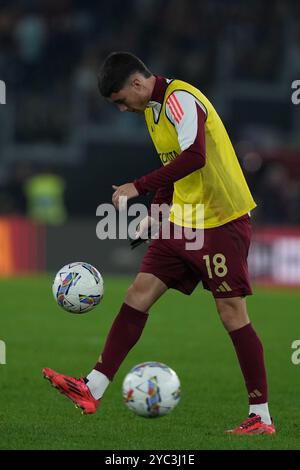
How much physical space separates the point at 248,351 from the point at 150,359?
3.29 meters

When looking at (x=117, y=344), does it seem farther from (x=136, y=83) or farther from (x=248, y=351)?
(x=136, y=83)

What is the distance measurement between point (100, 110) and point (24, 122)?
1565 mm

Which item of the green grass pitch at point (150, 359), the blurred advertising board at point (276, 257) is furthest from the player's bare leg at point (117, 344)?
the blurred advertising board at point (276, 257)

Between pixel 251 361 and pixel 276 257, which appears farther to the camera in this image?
pixel 276 257

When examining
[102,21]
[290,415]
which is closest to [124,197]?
[290,415]

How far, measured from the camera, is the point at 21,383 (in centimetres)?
834

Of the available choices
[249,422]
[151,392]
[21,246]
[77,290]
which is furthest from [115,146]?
[151,392]

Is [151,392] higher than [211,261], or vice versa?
[211,261]

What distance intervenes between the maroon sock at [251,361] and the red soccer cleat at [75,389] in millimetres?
892

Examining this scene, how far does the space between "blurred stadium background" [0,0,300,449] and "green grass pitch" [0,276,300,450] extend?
0.06 metres

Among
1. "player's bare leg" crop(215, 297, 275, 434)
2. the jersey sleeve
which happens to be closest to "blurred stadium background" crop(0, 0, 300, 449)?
"player's bare leg" crop(215, 297, 275, 434)

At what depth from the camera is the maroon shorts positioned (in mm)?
6469

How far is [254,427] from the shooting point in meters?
6.37
